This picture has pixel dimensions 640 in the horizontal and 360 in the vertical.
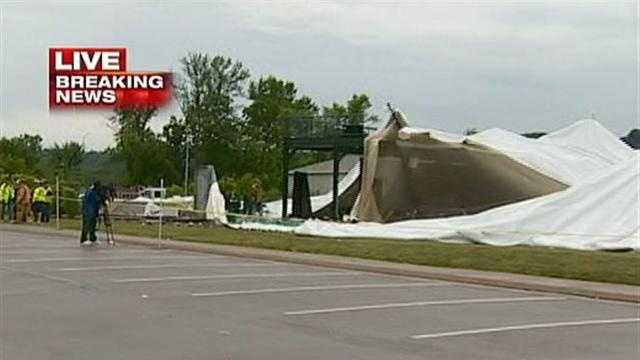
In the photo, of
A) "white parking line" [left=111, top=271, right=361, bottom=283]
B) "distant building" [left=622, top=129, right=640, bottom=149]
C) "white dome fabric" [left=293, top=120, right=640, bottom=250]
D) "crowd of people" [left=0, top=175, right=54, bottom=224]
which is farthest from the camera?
"distant building" [left=622, top=129, right=640, bottom=149]

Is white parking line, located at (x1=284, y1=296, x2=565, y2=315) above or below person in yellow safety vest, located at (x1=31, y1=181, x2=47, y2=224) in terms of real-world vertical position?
below

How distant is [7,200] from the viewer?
40500 millimetres

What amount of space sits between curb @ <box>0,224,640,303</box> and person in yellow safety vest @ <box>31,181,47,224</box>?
38.9 ft

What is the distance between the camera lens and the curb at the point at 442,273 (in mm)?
17231

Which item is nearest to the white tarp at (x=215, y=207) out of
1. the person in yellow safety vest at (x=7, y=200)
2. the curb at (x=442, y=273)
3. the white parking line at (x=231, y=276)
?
the person in yellow safety vest at (x=7, y=200)

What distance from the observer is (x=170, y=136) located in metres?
84.9

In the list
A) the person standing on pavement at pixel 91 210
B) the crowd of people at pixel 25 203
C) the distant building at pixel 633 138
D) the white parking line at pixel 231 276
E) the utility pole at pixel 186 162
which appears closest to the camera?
the white parking line at pixel 231 276

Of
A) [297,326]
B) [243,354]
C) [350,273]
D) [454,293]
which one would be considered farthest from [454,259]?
[243,354]

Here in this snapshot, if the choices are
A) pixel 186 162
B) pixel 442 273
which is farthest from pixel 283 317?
pixel 186 162

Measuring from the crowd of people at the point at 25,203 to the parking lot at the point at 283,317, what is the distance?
1914 centimetres

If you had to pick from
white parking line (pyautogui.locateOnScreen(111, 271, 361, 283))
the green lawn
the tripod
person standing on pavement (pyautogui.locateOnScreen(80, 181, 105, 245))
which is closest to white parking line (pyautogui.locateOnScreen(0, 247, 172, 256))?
person standing on pavement (pyautogui.locateOnScreen(80, 181, 105, 245))

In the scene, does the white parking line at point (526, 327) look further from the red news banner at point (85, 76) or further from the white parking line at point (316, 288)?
the red news banner at point (85, 76)

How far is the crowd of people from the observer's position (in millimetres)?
39219

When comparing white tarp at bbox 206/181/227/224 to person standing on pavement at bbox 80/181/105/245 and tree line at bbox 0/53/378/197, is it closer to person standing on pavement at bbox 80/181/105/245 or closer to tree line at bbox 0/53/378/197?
person standing on pavement at bbox 80/181/105/245
